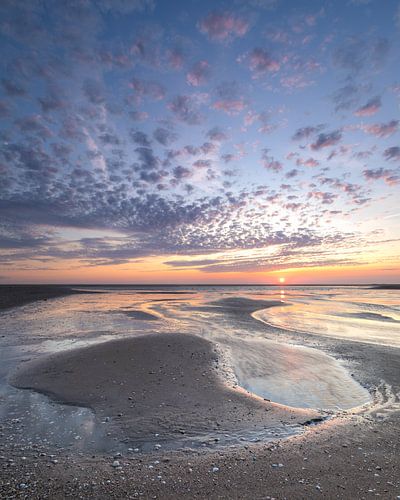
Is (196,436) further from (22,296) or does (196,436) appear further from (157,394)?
(22,296)

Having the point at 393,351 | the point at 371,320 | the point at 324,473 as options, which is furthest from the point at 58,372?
the point at 371,320

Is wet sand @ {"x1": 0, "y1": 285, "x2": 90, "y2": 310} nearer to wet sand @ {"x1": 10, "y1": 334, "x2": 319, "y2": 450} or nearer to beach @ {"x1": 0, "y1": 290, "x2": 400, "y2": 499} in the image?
wet sand @ {"x1": 10, "y1": 334, "x2": 319, "y2": 450}

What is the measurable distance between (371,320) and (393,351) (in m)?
14.2

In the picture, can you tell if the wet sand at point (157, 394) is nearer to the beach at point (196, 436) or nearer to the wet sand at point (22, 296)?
the beach at point (196, 436)

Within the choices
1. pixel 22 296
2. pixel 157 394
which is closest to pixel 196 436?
pixel 157 394

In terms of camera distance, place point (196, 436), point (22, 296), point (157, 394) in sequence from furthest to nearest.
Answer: point (22, 296), point (157, 394), point (196, 436)

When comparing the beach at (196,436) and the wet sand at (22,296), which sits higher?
the wet sand at (22,296)

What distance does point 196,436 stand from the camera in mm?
7141

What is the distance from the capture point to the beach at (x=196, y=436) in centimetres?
533

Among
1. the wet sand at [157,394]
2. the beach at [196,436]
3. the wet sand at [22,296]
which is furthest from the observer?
the wet sand at [22,296]

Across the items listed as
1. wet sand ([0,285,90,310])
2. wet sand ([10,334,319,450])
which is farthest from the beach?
wet sand ([0,285,90,310])

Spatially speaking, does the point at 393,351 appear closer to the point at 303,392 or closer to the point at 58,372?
the point at 303,392

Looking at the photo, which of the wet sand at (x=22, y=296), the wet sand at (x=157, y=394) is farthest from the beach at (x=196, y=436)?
the wet sand at (x=22, y=296)

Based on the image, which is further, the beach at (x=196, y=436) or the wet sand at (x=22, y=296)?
the wet sand at (x=22, y=296)
